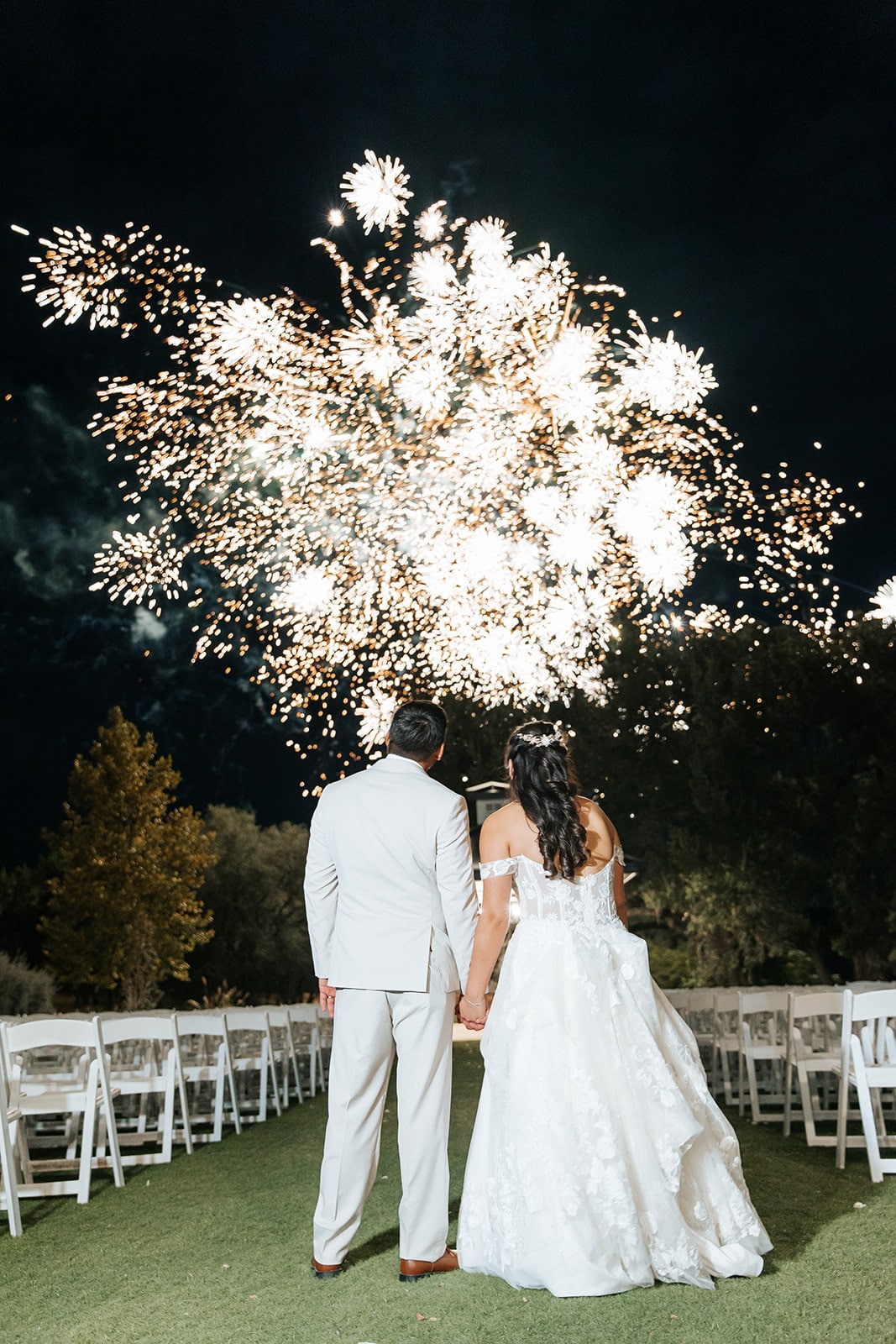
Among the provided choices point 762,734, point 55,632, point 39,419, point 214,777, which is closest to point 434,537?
point 762,734

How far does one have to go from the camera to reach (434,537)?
413 inches

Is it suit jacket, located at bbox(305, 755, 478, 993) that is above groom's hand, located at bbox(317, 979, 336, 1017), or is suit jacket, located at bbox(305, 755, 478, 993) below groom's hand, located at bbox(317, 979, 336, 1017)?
above

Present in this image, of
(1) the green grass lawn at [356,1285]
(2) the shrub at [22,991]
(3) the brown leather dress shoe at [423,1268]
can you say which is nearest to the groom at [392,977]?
(3) the brown leather dress shoe at [423,1268]

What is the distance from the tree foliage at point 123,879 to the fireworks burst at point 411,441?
19.1m

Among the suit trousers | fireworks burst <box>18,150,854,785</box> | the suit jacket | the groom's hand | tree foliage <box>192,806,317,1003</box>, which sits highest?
fireworks burst <box>18,150,854,785</box>

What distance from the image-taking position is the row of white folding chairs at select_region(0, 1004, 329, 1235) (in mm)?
5336

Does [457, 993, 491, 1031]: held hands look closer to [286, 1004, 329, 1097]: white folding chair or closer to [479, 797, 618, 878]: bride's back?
[479, 797, 618, 878]: bride's back

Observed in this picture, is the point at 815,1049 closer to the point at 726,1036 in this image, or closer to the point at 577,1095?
the point at 726,1036

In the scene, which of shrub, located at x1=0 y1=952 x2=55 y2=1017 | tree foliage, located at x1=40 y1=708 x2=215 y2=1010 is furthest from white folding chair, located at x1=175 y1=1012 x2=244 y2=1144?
tree foliage, located at x1=40 y1=708 x2=215 y2=1010

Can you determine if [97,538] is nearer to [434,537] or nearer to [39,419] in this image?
[39,419]

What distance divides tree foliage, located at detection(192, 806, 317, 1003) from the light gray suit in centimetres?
2928

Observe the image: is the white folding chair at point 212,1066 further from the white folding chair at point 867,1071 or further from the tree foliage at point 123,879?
the tree foliage at point 123,879

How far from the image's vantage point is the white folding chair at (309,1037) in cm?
1095

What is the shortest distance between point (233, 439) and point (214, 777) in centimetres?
5482
